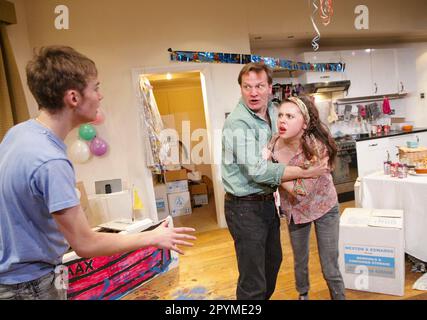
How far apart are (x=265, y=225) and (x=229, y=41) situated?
2.61 metres

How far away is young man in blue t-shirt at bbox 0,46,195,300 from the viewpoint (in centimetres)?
74

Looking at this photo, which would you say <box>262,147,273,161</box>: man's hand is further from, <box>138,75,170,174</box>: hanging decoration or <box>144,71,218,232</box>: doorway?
<box>144,71,218,232</box>: doorway

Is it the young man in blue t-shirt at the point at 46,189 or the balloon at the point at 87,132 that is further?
the balloon at the point at 87,132

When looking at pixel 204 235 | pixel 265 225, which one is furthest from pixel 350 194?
pixel 265 225

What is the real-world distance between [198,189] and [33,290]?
386 cm

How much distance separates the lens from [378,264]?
6.23ft

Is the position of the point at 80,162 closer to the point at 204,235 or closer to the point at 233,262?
the point at 204,235

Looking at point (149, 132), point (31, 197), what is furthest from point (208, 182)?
point (31, 197)

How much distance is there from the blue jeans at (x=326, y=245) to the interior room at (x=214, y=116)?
1.50 ft

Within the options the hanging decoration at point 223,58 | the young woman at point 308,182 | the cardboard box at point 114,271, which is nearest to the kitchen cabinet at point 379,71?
the hanging decoration at point 223,58

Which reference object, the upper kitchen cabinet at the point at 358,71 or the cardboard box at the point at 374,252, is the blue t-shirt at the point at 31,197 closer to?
the cardboard box at the point at 374,252

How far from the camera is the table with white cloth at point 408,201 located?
2.02 m

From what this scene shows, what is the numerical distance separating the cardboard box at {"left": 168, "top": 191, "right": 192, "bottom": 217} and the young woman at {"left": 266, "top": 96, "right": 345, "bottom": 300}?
2774 mm

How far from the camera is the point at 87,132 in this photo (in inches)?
120
